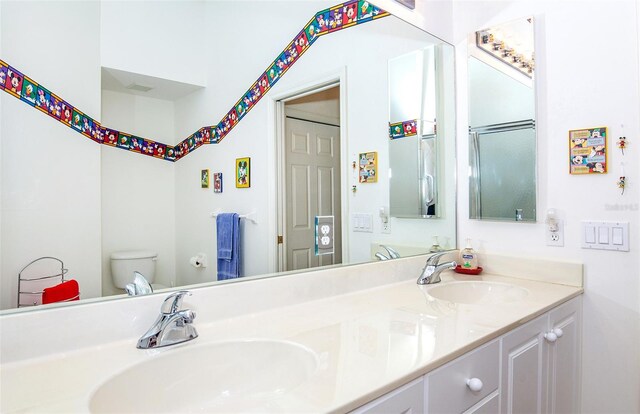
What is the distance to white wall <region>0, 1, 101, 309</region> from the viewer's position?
2.69 feet

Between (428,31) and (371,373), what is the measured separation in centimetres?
173

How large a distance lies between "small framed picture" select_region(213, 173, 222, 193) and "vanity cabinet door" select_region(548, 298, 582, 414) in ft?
4.04

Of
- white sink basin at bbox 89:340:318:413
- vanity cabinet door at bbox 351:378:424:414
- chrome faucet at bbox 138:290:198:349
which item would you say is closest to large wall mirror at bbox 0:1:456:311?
chrome faucet at bbox 138:290:198:349

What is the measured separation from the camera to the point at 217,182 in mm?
1178

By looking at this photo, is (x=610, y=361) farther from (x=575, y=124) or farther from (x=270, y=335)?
(x=270, y=335)

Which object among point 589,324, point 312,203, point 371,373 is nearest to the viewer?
point 371,373

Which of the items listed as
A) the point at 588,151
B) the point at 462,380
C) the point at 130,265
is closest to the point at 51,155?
the point at 130,265

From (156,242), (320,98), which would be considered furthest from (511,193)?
(156,242)

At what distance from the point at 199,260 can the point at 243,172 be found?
0.31 metres

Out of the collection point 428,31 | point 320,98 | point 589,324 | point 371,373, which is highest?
point 428,31

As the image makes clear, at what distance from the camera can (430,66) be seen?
6.61 ft

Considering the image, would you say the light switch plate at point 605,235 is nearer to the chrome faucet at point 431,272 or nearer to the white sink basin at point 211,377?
the chrome faucet at point 431,272

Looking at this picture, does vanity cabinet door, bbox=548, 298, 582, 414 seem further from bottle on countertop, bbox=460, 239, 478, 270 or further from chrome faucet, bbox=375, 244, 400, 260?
chrome faucet, bbox=375, 244, 400, 260

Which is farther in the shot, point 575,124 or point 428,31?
point 428,31
